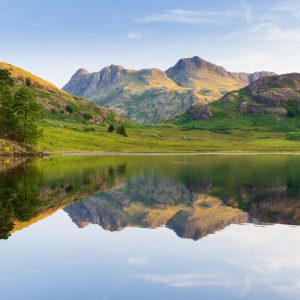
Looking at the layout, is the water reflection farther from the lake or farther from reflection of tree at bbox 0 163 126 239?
the lake

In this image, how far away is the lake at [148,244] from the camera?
23.4 m

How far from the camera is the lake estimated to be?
2342 cm

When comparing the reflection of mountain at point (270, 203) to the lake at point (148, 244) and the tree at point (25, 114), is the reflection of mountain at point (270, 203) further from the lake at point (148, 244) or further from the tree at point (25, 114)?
the tree at point (25, 114)

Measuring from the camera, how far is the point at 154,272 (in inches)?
1026

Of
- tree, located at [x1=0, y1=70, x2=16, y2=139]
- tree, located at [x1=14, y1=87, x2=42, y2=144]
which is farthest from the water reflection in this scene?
tree, located at [x1=14, y1=87, x2=42, y2=144]

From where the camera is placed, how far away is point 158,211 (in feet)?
164

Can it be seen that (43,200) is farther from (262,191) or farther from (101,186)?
(262,191)

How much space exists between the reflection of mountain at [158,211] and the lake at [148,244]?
0.37 ft

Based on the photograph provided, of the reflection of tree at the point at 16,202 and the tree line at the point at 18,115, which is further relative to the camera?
the tree line at the point at 18,115

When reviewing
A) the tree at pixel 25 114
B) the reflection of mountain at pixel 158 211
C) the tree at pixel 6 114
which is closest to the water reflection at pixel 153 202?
the reflection of mountain at pixel 158 211

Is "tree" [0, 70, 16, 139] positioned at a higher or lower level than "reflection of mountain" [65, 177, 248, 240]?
higher

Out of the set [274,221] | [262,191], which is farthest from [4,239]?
[262,191]

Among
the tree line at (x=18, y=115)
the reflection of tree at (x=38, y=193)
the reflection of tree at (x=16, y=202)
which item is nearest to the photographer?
the reflection of tree at (x=16, y=202)

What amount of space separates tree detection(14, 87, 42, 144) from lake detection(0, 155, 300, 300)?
109613mm
